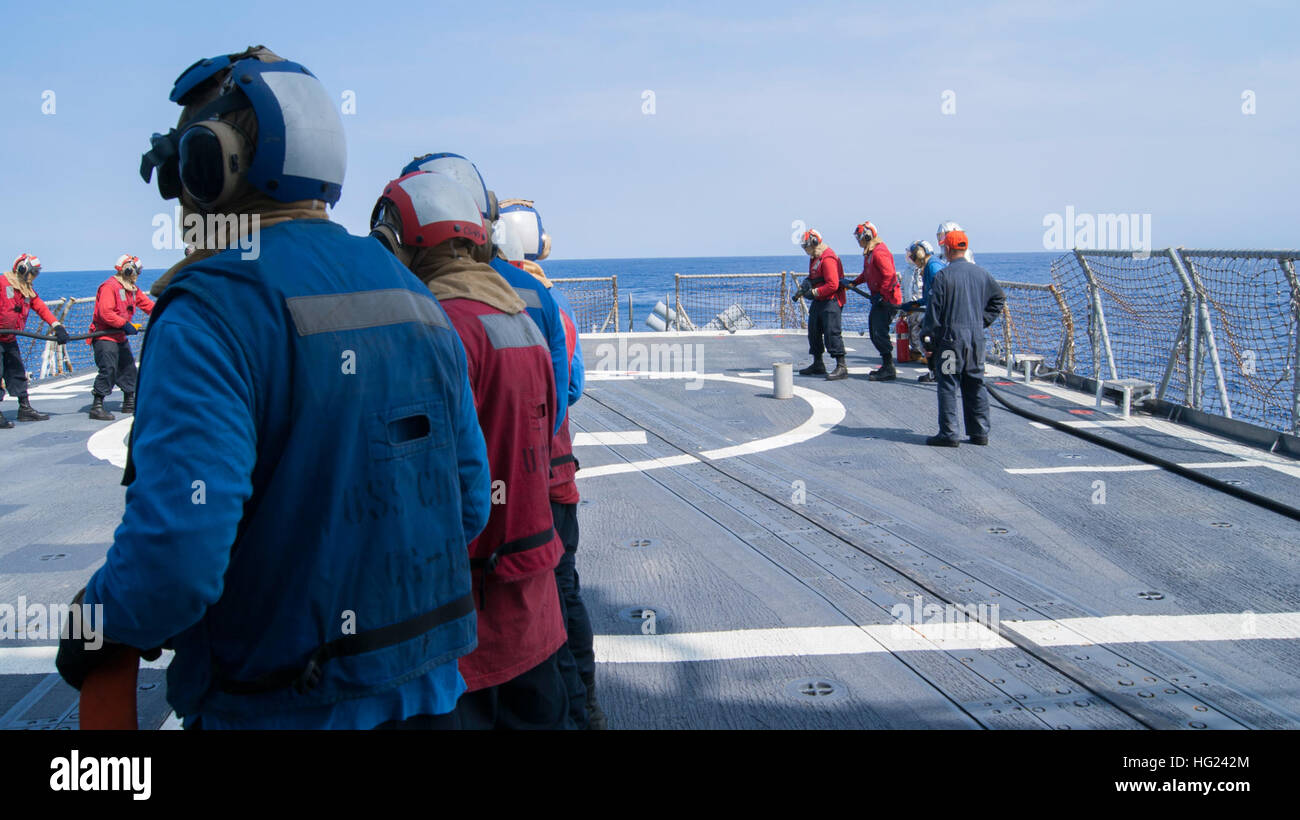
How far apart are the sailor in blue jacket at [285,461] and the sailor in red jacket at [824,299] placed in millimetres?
10977

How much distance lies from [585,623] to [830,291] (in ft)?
32.0

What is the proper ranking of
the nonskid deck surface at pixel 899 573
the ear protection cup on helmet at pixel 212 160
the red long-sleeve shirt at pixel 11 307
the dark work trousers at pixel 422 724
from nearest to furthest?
the ear protection cup on helmet at pixel 212 160 < the dark work trousers at pixel 422 724 < the nonskid deck surface at pixel 899 573 < the red long-sleeve shirt at pixel 11 307

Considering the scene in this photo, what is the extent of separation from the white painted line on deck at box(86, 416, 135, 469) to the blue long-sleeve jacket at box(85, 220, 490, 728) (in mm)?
7799

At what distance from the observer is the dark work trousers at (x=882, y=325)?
12.4 meters

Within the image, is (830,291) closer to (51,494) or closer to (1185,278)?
(1185,278)

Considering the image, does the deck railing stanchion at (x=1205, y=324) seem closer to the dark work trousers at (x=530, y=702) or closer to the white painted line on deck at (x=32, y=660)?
the dark work trousers at (x=530, y=702)

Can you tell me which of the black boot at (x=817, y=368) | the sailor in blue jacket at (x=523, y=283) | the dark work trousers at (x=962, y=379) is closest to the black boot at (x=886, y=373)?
the black boot at (x=817, y=368)

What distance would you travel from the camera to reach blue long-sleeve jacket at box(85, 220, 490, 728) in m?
1.48

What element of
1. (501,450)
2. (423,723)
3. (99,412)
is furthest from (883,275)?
(423,723)

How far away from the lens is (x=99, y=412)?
36.7 feet

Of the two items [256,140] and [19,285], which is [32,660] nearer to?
[256,140]

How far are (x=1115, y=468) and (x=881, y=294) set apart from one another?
5682 mm

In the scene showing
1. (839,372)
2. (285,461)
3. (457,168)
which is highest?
(457,168)
